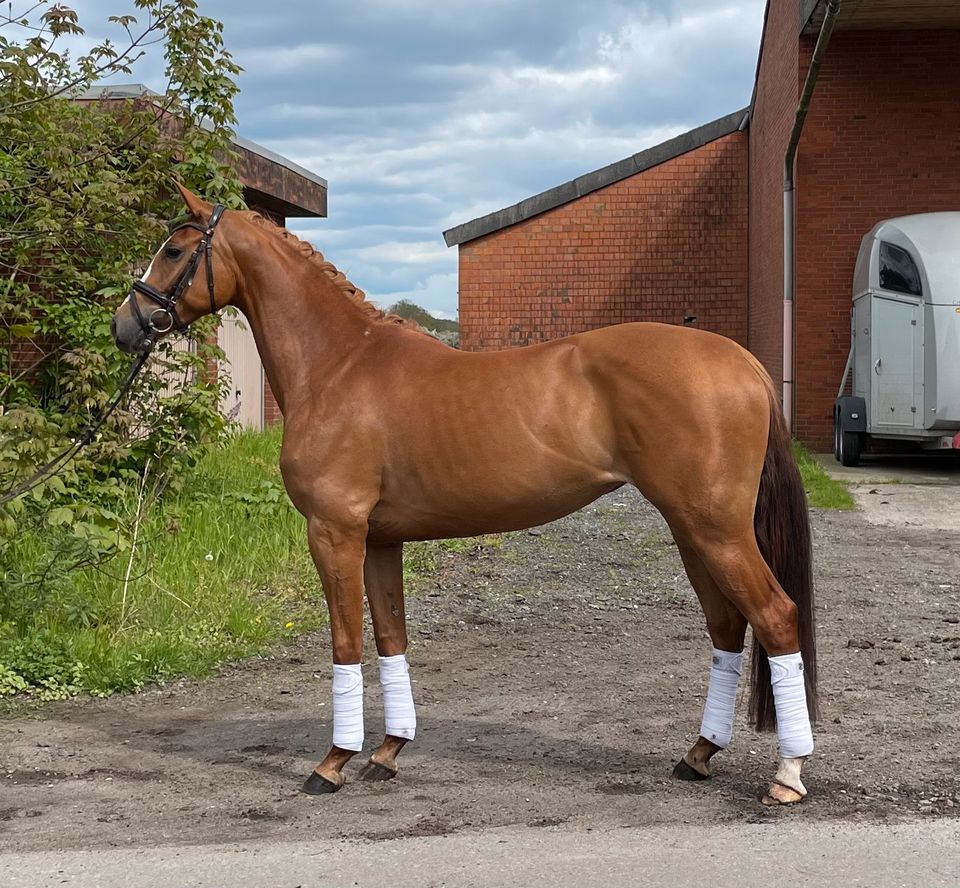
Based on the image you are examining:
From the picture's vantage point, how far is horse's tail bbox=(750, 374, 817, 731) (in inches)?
171

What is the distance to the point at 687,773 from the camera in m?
4.43

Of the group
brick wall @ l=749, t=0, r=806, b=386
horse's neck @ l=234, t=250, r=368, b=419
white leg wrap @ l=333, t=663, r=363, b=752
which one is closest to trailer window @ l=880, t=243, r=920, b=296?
brick wall @ l=749, t=0, r=806, b=386

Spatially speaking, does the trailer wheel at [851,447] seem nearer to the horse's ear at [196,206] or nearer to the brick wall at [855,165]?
the brick wall at [855,165]

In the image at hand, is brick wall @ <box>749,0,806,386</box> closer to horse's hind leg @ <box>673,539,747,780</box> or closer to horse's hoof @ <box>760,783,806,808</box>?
horse's hind leg @ <box>673,539,747,780</box>

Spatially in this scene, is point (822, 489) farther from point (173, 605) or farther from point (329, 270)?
point (329, 270)

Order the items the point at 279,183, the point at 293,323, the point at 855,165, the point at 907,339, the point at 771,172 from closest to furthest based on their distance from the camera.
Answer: the point at 293,323
the point at 907,339
the point at 279,183
the point at 855,165
the point at 771,172

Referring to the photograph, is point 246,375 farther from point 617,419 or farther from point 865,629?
point 617,419

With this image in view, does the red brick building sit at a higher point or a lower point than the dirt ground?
higher

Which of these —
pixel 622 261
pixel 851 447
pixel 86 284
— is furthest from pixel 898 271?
pixel 86 284

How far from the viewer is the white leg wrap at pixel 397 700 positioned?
4.58m

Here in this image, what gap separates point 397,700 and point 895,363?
11.0 meters

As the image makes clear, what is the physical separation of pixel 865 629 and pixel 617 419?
3562 mm

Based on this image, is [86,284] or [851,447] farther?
[851,447]

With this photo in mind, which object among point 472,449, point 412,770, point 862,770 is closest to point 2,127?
point 472,449
